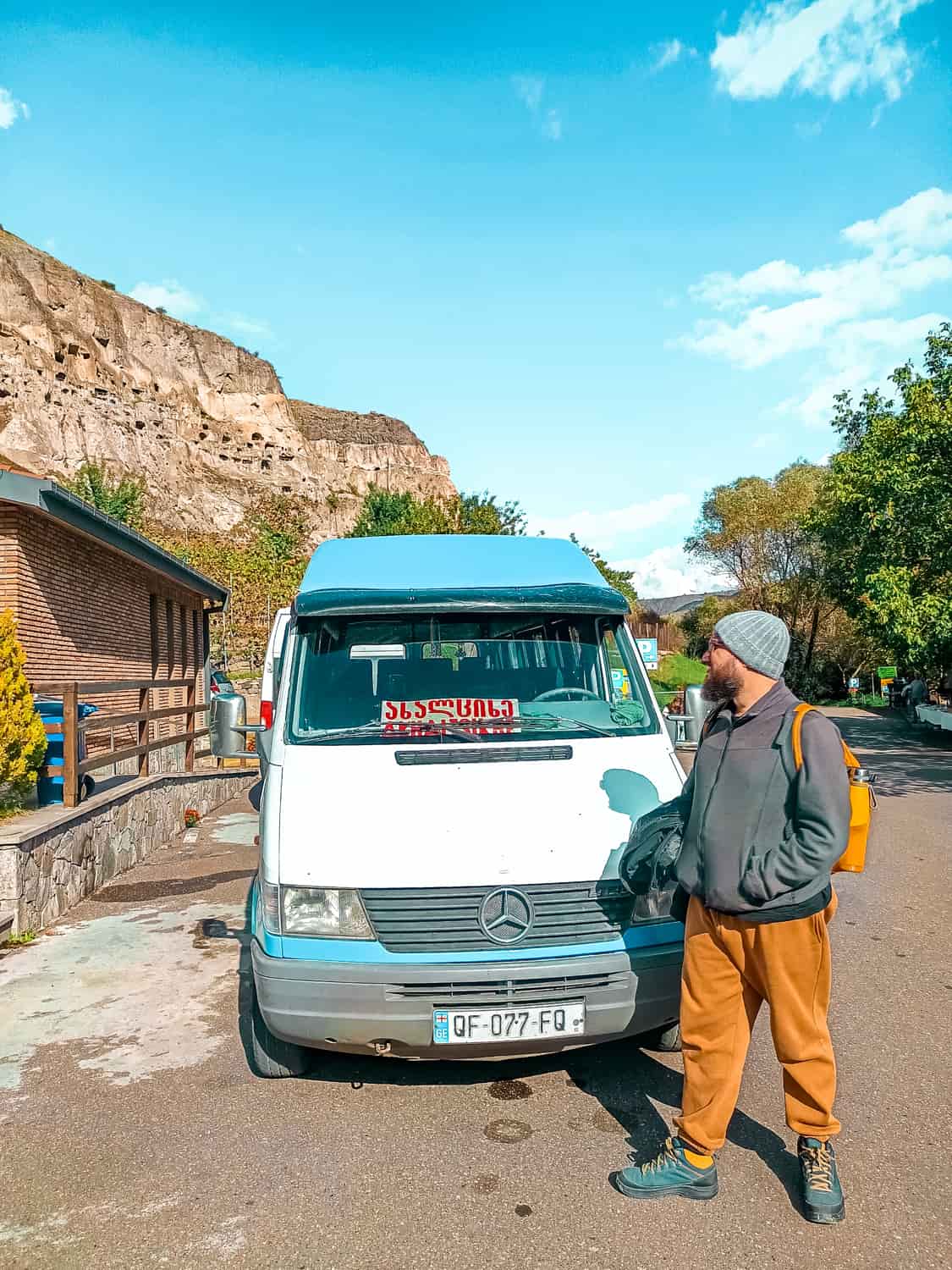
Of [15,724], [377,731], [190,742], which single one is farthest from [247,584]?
[377,731]

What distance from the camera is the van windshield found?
4.54 metres

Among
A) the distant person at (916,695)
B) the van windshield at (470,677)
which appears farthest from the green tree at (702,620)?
the van windshield at (470,677)

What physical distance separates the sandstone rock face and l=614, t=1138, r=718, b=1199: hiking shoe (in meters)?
69.4

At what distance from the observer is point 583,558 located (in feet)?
18.7

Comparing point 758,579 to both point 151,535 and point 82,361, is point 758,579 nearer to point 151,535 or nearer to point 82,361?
point 151,535

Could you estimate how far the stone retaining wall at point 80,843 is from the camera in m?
6.41

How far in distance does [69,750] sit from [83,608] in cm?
621

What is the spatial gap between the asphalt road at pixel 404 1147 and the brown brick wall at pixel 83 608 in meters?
6.87

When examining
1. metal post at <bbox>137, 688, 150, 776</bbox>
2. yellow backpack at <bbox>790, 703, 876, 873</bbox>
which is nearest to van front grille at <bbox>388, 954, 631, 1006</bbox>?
yellow backpack at <bbox>790, 703, 876, 873</bbox>

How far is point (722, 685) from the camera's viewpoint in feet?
10.5

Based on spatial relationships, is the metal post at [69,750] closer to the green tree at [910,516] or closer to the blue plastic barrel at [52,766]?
the blue plastic barrel at [52,766]

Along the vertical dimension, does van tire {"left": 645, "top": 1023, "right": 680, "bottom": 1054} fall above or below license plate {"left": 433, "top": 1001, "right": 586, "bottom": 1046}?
below

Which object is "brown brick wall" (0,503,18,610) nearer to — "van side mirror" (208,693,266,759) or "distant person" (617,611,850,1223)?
"van side mirror" (208,693,266,759)

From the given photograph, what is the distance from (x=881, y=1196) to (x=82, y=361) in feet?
288
